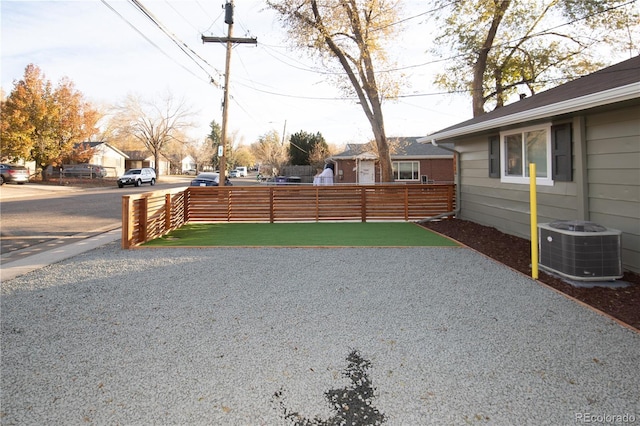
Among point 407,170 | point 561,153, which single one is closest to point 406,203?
point 561,153

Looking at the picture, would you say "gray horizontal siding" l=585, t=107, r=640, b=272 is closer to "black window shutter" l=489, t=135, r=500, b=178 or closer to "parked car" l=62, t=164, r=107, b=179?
"black window shutter" l=489, t=135, r=500, b=178

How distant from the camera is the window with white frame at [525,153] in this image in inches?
281

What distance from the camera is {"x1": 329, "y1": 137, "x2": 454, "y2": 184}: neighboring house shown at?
84.6 feet

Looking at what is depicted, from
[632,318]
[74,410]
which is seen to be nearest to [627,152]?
[632,318]

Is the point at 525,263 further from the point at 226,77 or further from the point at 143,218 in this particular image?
the point at 226,77

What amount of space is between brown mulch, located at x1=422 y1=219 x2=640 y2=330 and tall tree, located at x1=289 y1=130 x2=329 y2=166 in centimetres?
2967

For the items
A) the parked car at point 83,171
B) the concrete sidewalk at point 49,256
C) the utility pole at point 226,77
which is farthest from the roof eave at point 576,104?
the parked car at point 83,171

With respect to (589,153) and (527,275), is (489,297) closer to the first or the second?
(527,275)

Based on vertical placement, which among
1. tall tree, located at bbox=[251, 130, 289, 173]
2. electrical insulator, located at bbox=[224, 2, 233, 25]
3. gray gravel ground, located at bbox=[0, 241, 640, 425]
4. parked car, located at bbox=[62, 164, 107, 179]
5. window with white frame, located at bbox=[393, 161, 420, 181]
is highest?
electrical insulator, located at bbox=[224, 2, 233, 25]

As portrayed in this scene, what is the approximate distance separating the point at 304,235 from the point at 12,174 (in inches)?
1209

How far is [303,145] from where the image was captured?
133ft

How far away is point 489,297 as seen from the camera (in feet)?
15.6

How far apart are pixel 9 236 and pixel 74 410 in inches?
379

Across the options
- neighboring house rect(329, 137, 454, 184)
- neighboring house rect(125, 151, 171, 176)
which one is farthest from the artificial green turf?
neighboring house rect(125, 151, 171, 176)
